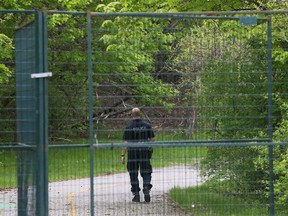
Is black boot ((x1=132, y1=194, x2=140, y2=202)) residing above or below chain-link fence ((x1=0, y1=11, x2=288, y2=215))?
below

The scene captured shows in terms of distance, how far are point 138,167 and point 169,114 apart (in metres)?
1.03

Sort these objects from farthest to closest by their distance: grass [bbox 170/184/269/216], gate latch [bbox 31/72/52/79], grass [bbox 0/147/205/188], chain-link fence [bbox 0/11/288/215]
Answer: grass [bbox 0/147/205/188]
grass [bbox 170/184/269/216]
chain-link fence [bbox 0/11/288/215]
gate latch [bbox 31/72/52/79]

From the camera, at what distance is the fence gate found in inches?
356

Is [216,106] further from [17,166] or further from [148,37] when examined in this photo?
[17,166]

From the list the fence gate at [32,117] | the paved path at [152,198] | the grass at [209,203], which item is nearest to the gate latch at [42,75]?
the fence gate at [32,117]

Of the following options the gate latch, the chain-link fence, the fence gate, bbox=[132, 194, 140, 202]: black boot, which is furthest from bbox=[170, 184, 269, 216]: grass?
the gate latch

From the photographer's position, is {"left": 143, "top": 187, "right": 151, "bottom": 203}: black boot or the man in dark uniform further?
{"left": 143, "top": 187, "right": 151, "bottom": 203}: black boot

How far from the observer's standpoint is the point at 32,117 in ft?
30.7

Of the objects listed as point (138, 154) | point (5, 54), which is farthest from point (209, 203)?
point (5, 54)

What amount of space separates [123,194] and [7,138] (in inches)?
124

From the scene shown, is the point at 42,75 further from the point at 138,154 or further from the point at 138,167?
the point at 138,167

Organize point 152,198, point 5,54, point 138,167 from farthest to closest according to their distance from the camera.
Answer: point 5,54
point 152,198
point 138,167

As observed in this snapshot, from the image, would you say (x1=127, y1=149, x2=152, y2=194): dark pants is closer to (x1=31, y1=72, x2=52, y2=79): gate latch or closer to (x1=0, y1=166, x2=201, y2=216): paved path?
(x1=0, y1=166, x2=201, y2=216): paved path

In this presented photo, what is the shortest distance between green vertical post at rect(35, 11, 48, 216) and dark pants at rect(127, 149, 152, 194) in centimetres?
157
